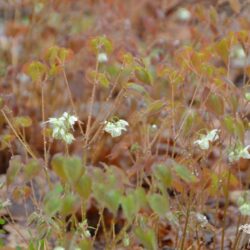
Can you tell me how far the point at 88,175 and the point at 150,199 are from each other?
0.41ft

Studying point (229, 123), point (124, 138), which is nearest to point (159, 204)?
point (229, 123)

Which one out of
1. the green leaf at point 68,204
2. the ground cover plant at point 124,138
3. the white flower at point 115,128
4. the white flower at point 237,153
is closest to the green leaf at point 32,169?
the ground cover plant at point 124,138

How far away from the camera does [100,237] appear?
7.49 feet

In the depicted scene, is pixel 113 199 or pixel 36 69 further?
pixel 36 69

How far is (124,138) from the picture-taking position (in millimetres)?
2209

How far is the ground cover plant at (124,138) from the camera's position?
4.59 feet

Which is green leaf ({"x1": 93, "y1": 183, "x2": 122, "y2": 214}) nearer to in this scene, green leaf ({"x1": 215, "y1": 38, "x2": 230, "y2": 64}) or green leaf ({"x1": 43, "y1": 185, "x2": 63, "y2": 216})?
green leaf ({"x1": 43, "y1": 185, "x2": 63, "y2": 216})

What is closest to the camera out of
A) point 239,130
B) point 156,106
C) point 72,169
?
point 72,169

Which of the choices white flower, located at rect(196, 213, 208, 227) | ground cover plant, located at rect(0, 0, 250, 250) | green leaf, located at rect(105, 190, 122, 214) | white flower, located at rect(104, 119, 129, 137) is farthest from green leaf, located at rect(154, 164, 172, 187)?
white flower, located at rect(196, 213, 208, 227)

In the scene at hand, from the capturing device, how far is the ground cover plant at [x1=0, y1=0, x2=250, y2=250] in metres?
1.40

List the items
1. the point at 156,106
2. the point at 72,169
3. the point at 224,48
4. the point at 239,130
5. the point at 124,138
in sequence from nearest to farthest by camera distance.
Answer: the point at 72,169, the point at 239,130, the point at 156,106, the point at 224,48, the point at 124,138

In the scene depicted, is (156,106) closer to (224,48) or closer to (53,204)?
(224,48)

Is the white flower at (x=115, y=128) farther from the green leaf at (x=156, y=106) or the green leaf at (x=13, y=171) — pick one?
the green leaf at (x=13, y=171)

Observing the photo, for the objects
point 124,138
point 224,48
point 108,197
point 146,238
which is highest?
point 224,48
